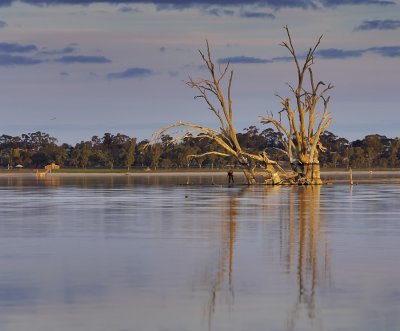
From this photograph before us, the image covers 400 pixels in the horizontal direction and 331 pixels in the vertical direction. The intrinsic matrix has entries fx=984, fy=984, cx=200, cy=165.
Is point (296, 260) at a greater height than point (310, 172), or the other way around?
point (310, 172)

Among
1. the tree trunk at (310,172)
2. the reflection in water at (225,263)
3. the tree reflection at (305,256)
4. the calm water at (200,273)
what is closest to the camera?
the calm water at (200,273)

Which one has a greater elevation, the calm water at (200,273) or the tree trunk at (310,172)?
the tree trunk at (310,172)

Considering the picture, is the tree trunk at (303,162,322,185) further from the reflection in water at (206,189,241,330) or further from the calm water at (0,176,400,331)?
the calm water at (0,176,400,331)

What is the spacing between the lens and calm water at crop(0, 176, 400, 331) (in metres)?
12.9

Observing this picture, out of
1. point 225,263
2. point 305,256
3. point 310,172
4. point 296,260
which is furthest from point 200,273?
point 310,172

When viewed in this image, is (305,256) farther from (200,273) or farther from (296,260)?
(200,273)

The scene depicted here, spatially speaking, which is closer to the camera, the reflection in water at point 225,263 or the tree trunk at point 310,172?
the reflection in water at point 225,263

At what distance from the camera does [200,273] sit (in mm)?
17188

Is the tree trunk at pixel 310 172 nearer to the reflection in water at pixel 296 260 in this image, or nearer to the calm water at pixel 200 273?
the reflection in water at pixel 296 260

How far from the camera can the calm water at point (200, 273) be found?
Answer: 1285 centimetres

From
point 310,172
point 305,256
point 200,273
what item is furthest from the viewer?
point 310,172

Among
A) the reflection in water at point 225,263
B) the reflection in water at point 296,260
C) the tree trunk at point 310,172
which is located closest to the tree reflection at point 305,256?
the reflection in water at point 296,260

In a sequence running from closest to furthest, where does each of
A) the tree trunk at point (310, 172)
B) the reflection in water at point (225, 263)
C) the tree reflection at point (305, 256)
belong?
the tree reflection at point (305, 256) → the reflection in water at point (225, 263) → the tree trunk at point (310, 172)

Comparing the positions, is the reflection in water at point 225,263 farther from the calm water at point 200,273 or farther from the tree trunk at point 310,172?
the tree trunk at point 310,172
